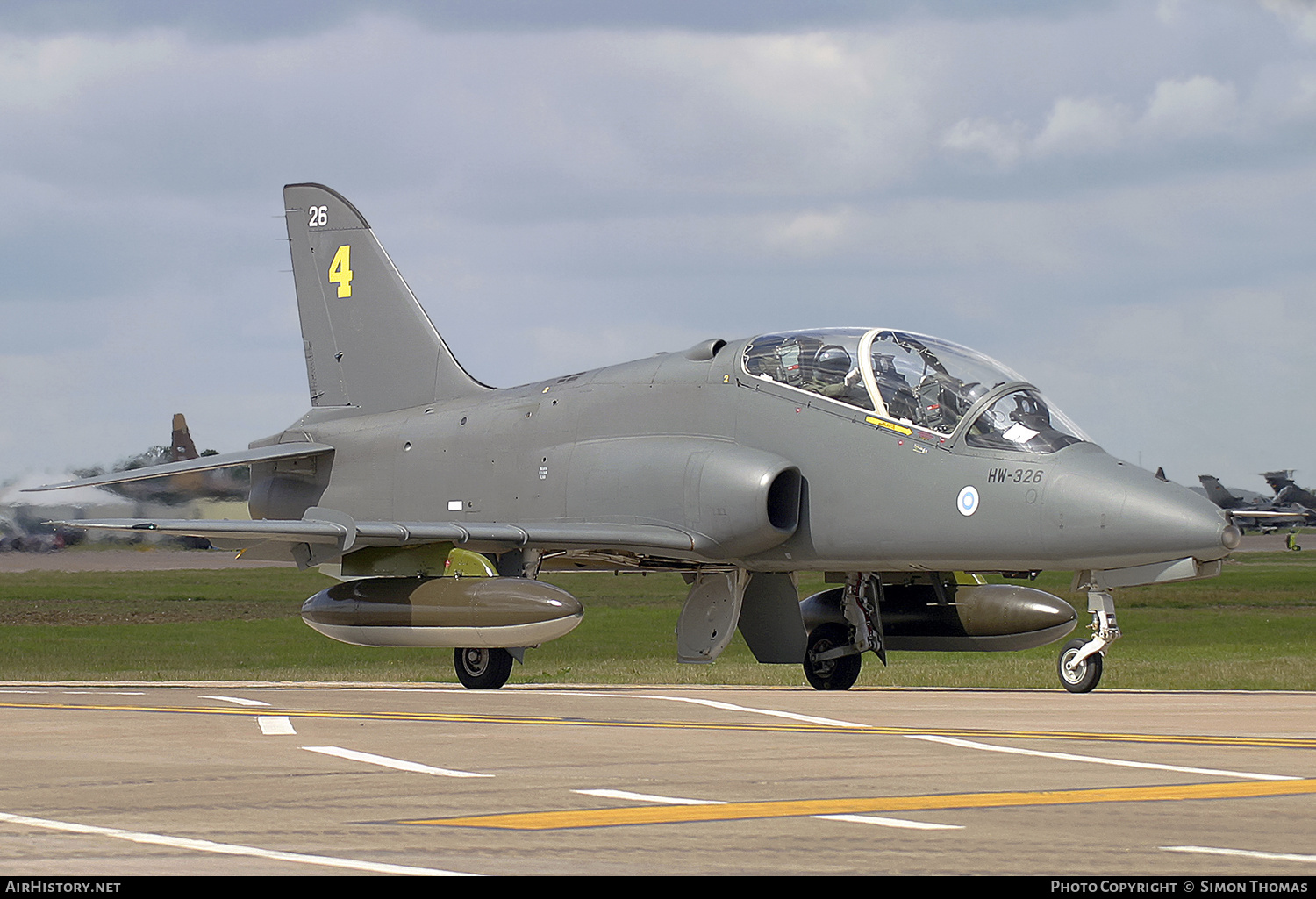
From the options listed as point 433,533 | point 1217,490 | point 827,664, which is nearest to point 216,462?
point 433,533

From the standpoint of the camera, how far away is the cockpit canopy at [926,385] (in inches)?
626

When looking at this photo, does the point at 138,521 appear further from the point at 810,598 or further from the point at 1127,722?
the point at 1127,722

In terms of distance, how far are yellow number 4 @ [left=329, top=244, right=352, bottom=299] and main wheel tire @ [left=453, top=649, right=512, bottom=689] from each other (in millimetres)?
6864

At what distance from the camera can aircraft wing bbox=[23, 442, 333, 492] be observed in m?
22.0

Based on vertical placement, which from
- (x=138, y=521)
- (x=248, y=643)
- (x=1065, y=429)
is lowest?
(x=248, y=643)

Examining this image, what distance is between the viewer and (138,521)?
18766 mm

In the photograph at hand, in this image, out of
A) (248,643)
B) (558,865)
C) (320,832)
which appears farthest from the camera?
(248,643)

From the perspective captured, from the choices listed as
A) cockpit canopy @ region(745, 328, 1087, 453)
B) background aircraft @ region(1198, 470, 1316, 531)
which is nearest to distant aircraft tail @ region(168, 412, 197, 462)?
cockpit canopy @ region(745, 328, 1087, 453)

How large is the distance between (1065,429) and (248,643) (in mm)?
29781

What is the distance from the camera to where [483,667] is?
18922 millimetres

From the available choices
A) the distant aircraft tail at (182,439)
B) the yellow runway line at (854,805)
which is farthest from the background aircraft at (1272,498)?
the yellow runway line at (854,805)

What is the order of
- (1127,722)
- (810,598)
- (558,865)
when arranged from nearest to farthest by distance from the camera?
(558,865) < (1127,722) < (810,598)

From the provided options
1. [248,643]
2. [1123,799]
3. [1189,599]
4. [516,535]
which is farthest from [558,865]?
[1189,599]

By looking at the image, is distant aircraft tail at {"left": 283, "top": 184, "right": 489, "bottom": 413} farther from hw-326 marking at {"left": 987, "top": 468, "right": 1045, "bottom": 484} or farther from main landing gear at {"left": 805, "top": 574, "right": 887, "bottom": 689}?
hw-326 marking at {"left": 987, "top": 468, "right": 1045, "bottom": 484}
